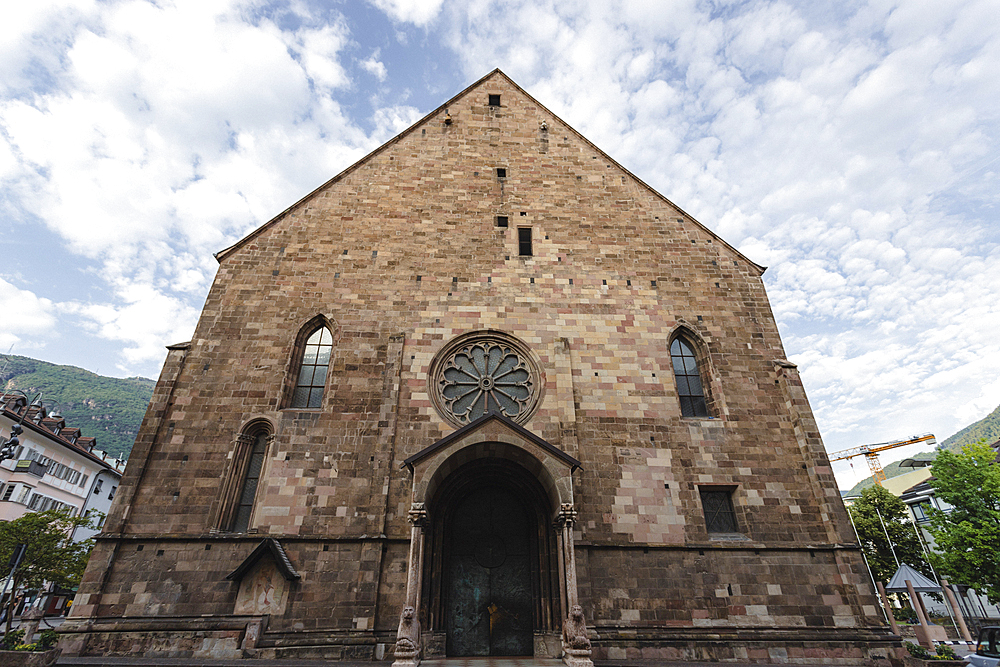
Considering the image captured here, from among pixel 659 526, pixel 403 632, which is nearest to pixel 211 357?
pixel 403 632

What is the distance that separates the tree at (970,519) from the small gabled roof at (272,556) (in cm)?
2204

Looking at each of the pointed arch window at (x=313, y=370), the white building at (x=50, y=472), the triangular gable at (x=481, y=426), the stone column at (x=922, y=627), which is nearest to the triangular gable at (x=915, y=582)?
the stone column at (x=922, y=627)

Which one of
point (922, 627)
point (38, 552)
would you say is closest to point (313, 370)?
point (38, 552)

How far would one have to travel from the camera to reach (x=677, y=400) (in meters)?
13.7

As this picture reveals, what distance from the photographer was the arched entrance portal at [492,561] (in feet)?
38.0

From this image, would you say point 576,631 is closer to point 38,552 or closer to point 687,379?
point 687,379

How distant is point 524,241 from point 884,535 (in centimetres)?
3370

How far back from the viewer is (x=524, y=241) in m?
16.2

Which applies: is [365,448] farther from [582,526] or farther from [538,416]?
[582,526]

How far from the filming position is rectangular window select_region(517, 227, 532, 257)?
52.3 feet

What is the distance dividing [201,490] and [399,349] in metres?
6.19

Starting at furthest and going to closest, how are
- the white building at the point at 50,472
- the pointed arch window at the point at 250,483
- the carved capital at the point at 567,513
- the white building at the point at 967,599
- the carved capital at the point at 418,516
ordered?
the white building at the point at 967,599 → the white building at the point at 50,472 → the pointed arch window at the point at 250,483 → the carved capital at the point at 567,513 → the carved capital at the point at 418,516

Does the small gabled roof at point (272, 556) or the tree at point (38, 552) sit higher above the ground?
the tree at point (38, 552)

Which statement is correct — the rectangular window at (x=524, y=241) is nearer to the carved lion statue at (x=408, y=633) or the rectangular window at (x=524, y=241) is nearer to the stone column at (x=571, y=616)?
the stone column at (x=571, y=616)
